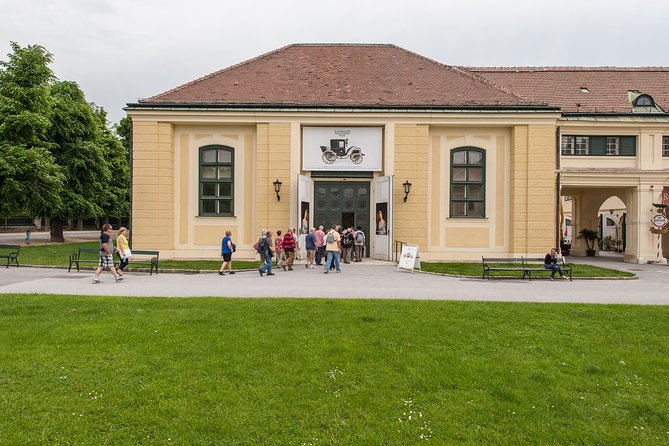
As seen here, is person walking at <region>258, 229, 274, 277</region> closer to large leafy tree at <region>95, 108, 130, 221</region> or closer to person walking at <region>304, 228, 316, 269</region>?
person walking at <region>304, 228, 316, 269</region>

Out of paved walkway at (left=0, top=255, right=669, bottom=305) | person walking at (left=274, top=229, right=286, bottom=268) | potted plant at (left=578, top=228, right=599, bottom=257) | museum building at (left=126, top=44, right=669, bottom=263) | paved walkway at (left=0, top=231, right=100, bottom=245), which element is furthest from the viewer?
paved walkway at (left=0, top=231, right=100, bottom=245)

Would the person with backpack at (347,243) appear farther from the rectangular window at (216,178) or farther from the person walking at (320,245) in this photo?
the rectangular window at (216,178)

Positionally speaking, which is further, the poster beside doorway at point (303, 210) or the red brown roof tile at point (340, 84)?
the red brown roof tile at point (340, 84)

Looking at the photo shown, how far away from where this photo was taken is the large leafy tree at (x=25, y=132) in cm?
2625

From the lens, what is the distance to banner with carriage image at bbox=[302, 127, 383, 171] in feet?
71.0

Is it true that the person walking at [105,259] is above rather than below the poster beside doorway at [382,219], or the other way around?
below

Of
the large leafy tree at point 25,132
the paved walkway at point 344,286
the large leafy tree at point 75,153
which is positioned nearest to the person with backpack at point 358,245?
the paved walkway at point 344,286

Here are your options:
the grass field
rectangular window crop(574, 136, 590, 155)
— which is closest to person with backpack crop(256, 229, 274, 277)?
the grass field

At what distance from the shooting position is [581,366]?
5.96 m

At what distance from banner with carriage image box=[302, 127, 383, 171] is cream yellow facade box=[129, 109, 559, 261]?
1.08 feet

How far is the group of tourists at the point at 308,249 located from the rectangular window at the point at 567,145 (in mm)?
12200

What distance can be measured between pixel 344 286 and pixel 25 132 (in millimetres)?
25232

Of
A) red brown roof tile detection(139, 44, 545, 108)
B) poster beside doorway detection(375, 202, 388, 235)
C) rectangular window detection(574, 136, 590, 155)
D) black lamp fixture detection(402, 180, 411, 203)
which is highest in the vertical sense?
red brown roof tile detection(139, 44, 545, 108)

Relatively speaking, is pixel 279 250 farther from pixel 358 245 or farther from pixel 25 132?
pixel 25 132
